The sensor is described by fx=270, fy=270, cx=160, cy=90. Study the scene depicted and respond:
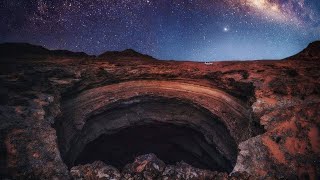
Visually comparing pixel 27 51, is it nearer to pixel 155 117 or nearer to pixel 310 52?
pixel 155 117

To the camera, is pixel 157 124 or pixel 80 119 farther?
pixel 157 124

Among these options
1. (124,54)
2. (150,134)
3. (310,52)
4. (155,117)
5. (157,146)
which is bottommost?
(157,146)

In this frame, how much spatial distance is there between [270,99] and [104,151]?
5.64m

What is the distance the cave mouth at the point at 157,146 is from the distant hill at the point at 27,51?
3556mm

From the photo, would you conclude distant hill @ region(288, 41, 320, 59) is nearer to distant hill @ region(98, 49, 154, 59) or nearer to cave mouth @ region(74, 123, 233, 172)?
cave mouth @ region(74, 123, 233, 172)

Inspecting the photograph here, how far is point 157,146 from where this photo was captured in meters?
9.67

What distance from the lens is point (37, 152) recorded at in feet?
15.9

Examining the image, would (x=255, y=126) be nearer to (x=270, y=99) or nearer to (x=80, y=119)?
(x=270, y=99)

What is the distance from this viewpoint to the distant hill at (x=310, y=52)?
902cm

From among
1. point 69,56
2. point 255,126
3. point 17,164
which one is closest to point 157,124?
point 255,126

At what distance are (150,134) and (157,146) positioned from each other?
0.78 metres

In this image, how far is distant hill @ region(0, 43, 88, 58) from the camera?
29.7 feet

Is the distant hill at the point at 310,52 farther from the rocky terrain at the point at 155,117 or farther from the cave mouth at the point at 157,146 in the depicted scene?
the cave mouth at the point at 157,146

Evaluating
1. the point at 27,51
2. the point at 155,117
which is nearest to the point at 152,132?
the point at 155,117
